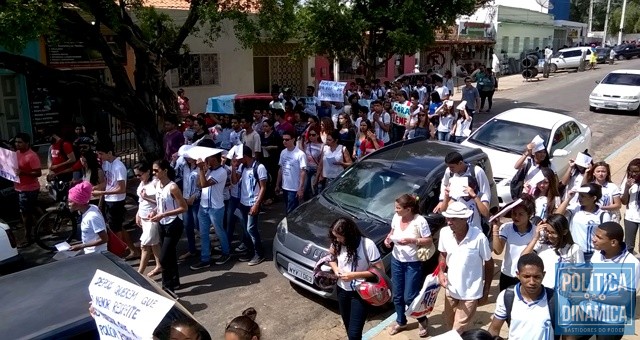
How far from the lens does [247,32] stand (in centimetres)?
1115

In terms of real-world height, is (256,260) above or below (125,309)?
below

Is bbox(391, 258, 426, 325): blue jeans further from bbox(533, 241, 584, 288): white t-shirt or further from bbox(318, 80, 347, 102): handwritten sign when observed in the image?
bbox(318, 80, 347, 102): handwritten sign

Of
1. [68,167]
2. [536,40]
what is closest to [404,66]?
[536,40]

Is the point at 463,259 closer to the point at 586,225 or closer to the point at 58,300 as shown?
the point at 586,225

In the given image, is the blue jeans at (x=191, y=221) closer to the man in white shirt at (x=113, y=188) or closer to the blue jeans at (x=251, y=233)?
the blue jeans at (x=251, y=233)

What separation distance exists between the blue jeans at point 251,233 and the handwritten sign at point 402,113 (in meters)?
5.17

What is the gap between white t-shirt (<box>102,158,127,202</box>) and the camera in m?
7.49

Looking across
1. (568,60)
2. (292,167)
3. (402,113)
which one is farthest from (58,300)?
(568,60)

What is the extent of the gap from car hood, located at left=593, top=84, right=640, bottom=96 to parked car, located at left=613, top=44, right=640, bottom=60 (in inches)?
1236

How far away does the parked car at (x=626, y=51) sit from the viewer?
154 feet

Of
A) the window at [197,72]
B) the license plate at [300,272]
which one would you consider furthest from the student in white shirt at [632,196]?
the window at [197,72]

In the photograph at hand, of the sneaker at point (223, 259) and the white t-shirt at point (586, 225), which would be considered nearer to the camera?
the white t-shirt at point (586, 225)

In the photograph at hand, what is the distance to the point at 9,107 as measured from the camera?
14.2 meters

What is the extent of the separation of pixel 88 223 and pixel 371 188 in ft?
10.6
